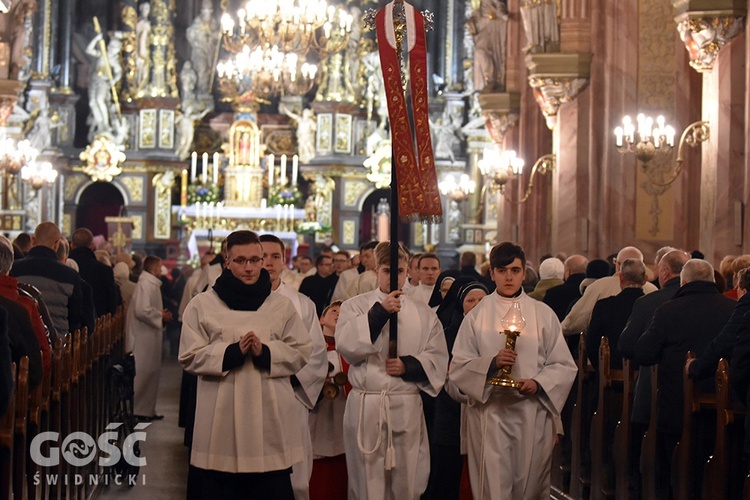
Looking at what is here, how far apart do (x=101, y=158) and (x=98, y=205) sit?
3.15m

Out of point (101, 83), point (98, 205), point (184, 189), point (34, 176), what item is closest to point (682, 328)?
point (34, 176)

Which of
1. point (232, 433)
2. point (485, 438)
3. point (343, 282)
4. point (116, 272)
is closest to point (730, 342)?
point (485, 438)

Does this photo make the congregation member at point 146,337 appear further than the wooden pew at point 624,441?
Yes

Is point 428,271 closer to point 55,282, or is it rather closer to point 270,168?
point 55,282

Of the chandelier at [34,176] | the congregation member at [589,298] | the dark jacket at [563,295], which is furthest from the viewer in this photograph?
the chandelier at [34,176]

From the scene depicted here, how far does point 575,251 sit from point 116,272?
6.55 metres

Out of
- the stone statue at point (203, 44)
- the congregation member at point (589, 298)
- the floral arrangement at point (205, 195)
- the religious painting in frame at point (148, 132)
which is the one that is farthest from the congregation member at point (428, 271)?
the stone statue at point (203, 44)

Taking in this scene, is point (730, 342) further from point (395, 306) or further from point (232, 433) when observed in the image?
point (232, 433)

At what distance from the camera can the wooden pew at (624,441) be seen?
870 centimetres

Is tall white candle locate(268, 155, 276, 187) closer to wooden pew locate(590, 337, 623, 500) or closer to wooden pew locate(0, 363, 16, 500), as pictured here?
wooden pew locate(590, 337, 623, 500)

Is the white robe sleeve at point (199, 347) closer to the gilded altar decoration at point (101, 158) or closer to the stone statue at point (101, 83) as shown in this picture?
the gilded altar decoration at point (101, 158)

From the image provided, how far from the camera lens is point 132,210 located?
37375mm

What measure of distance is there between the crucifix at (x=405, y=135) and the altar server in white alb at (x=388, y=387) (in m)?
0.14

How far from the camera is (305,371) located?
7699 mm
